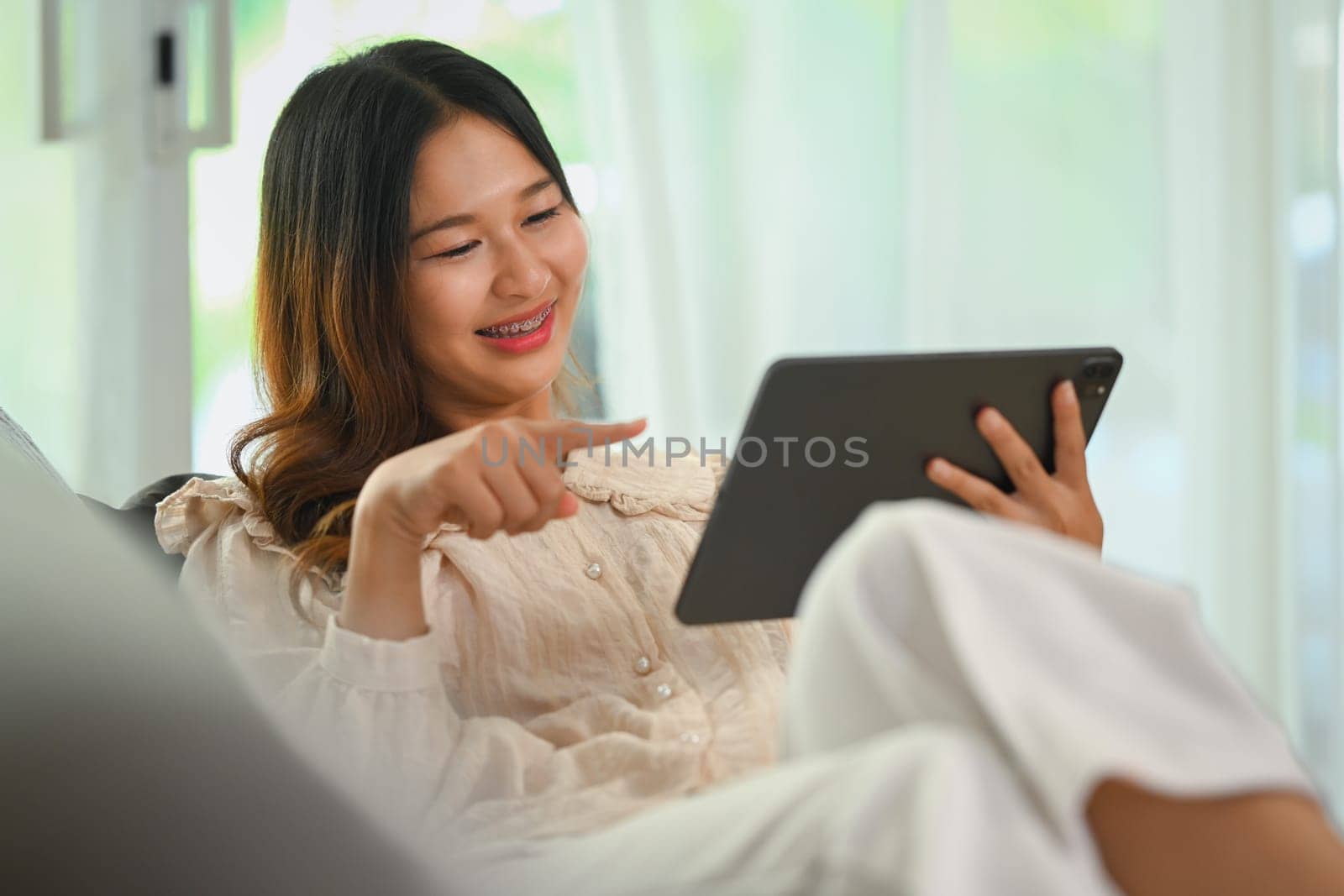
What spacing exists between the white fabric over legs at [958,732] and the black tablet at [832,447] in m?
0.35

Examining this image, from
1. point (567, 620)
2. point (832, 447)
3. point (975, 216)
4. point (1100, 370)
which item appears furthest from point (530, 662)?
point (975, 216)

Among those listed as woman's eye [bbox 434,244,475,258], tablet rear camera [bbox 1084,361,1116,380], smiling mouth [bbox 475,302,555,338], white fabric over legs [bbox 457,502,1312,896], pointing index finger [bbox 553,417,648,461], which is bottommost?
white fabric over legs [bbox 457,502,1312,896]

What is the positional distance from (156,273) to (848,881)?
209cm

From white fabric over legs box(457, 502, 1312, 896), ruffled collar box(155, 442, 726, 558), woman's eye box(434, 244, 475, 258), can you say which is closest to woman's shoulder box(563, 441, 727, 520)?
ruffled collar box(155, 442, 726, 558)

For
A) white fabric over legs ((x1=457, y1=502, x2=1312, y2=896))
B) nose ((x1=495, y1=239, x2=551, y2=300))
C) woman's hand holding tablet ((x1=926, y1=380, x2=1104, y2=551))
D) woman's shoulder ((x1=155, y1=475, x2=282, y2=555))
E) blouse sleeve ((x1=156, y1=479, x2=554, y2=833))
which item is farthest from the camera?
nose ((x1=495, y1=239, x2=551, y2=300))

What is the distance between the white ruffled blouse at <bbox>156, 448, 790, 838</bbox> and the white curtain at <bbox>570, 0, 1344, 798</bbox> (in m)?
1.25

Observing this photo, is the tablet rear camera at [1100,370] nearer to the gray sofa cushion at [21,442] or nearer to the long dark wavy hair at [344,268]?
the long dark wavy hair at [344,268]

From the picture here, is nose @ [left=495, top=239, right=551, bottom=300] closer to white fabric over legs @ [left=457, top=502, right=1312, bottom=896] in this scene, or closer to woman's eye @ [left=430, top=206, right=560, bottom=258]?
woman's eye @ [left=430, top=206, right=560, bottom=258]

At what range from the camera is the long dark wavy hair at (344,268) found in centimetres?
146

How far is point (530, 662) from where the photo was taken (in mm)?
1304

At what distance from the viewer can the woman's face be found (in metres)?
1.47

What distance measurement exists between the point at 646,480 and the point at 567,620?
245 millimetres

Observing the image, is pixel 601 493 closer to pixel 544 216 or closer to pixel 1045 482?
pixel 544 216

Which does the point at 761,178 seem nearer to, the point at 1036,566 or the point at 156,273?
the point at 156,273
